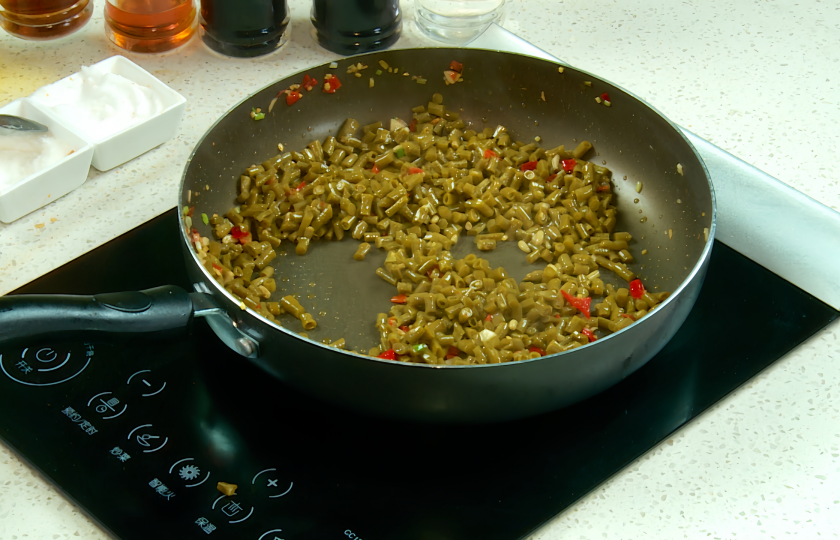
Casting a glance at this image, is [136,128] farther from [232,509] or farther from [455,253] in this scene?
[232,509]

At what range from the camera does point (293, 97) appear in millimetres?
1130

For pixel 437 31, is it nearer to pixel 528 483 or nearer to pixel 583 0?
pixel 583 0

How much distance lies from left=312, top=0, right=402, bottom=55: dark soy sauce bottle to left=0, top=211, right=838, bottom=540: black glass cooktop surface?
60cm

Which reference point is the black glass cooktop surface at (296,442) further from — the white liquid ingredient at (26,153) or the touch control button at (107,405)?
the white liquid ingredient at (26,153)

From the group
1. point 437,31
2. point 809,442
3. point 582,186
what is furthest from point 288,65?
point 809,442

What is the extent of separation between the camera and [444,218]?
1.09 metres

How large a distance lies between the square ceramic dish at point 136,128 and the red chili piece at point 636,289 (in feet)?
2.18

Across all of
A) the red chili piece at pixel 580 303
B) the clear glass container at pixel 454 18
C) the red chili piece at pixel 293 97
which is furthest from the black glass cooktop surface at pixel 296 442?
the clear glass container at pixel 454 18

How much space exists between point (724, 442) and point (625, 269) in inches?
11.1

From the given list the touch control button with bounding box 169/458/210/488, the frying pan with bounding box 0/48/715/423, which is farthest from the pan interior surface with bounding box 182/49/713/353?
the touch control button with bounding box 169/458/210/488

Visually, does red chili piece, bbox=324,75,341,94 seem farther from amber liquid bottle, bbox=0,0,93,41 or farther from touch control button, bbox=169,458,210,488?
touch control button, bbox=169,458,210,488

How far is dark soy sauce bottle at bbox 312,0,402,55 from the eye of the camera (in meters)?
1.27

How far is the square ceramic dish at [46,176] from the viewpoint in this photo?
0.99 meters

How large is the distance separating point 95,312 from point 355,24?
770 mm
